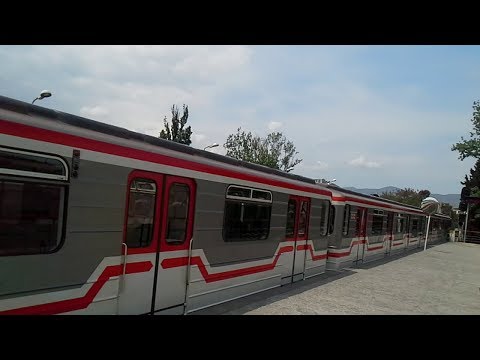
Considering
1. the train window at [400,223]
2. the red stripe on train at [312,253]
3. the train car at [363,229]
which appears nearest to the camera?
the red stripe on train at [312,253]

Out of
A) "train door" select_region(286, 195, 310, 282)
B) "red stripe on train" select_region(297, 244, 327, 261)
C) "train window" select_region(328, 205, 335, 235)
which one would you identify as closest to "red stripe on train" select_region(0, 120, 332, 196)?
"train door" select_region(286, 195, 310, 282)

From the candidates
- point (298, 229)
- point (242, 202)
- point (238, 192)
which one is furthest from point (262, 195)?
point (298, 229)

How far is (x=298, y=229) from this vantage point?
400 inches

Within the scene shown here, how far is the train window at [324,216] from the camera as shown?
11719 mm

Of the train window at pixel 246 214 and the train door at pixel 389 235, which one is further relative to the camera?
the train door at pixel 389 235

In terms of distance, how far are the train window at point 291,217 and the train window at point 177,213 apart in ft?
12.7

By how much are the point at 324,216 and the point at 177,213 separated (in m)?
6.88

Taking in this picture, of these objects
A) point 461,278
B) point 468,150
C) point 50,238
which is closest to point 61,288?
point 50,238

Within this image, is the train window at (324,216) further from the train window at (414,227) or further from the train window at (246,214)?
the train window at (414,227)

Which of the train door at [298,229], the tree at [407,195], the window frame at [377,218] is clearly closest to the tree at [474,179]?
the tree at [407,195]

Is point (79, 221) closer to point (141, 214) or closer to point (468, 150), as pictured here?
point (141, 214)

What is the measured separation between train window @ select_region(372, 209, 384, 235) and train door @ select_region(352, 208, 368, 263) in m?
1.23
